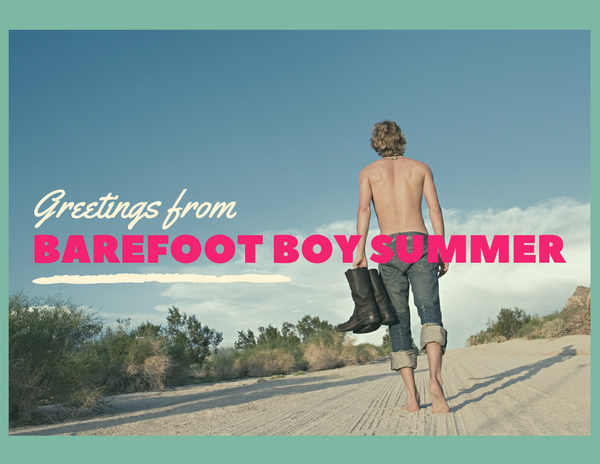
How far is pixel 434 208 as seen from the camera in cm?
431

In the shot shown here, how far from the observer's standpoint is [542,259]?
23.8 ft

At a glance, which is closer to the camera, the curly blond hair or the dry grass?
the curly blond hair

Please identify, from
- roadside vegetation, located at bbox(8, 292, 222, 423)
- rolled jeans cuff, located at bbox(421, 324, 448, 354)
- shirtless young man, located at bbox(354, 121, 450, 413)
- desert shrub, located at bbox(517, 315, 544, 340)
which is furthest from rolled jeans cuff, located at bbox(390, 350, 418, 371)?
desert shrub, located at bbox(517, 315, 544, 340)

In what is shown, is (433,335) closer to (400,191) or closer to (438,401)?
(438,401)

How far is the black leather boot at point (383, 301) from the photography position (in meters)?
4.12

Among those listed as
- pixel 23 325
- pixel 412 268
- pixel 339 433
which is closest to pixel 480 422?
pixel 339 433

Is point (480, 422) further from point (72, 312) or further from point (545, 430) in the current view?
point (72, 312)

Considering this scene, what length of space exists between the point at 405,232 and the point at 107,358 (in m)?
10.7

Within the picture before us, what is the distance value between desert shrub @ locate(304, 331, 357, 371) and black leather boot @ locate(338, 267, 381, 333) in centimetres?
1615

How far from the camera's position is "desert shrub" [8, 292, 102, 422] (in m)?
6.11

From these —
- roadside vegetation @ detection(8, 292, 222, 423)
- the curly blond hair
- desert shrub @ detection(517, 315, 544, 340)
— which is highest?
the curly blond hair

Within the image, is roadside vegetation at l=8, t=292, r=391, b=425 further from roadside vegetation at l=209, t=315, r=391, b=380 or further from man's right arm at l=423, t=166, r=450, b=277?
man's right arm at l=423, t=166, r=450, b=277

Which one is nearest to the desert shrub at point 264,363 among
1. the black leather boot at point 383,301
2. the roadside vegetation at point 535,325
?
the roadside vegetation at point 535,325

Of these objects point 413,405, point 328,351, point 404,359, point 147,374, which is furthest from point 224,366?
point 413,405
